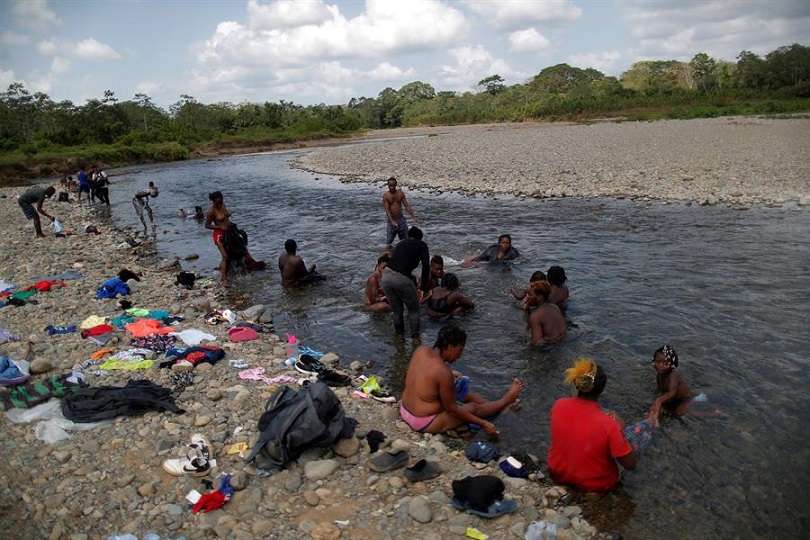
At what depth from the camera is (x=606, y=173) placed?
26219 millimetres

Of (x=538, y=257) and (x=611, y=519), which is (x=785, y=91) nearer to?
(x=538, y=257)

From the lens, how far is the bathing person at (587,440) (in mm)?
5414

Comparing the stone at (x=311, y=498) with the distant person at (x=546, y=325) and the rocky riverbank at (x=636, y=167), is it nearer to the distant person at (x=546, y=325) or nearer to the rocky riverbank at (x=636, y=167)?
the distant person at (x=546, y=325)

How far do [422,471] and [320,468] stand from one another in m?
1.12

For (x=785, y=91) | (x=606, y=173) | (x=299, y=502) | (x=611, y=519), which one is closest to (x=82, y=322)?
(x=299, y=502)

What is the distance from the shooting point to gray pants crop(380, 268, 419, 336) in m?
9.47

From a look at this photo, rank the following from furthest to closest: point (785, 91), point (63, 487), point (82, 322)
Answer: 1. point (785, 91)
2. point (82, 322)
3. point (63, 487)

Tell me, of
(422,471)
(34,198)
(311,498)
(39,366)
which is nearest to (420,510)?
(422,471)

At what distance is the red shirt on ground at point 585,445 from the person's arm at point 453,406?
43.6 inches

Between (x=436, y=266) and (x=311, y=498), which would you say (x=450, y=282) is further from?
(x=311, y=498)

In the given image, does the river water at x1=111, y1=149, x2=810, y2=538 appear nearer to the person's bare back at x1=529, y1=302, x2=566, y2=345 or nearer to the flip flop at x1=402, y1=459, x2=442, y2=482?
the person's bare back at x1=529, y1=302, x2=566, y2=345

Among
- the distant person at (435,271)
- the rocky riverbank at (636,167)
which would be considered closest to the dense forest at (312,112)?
the rocky riverbank at (636,167)

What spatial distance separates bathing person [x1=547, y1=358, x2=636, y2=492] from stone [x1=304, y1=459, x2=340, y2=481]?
2.42 meters

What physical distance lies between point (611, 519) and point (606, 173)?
2326 cm
